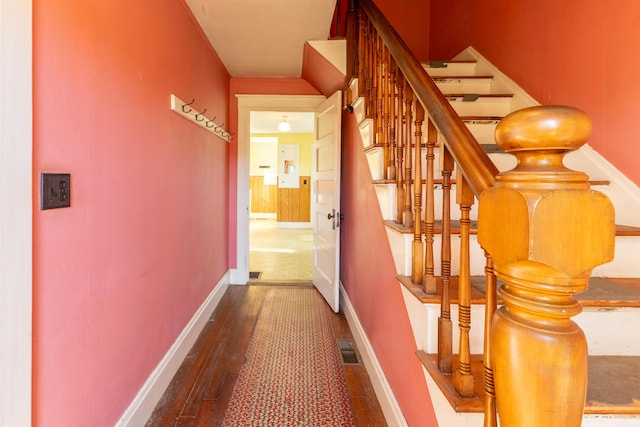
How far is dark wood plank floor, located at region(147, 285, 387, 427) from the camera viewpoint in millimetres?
1735

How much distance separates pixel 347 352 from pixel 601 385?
65.8 inches

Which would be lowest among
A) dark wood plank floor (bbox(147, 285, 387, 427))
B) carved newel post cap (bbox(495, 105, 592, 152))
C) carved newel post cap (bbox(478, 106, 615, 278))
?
dark wood plank floor (bbox(147, 285, 387, 427))

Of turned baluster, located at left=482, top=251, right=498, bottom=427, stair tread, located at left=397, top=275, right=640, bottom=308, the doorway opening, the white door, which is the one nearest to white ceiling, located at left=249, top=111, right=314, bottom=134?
the doorway opening

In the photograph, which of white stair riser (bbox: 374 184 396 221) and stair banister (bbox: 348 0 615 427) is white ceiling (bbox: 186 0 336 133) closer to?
white stair riser (bbox: 374 184 396 221)

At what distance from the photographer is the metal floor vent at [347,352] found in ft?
7.53

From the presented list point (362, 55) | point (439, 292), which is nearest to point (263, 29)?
point (362, 55)

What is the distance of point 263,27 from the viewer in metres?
2.59

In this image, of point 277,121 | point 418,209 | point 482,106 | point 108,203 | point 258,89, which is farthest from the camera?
point 277,121

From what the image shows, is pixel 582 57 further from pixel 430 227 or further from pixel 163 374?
pixel 163 374

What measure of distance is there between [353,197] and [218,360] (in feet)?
5.15

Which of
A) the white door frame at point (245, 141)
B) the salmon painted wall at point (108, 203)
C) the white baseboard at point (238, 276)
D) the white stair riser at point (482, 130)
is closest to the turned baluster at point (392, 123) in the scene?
the white stair riser at point (482, 130)

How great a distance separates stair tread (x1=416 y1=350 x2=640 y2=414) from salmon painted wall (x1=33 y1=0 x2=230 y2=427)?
119 centimetres

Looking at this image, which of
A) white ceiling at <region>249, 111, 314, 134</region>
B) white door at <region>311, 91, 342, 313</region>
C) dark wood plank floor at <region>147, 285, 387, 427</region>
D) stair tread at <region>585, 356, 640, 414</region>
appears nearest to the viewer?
stair tread at <region>585, 356, 640, 414</region>

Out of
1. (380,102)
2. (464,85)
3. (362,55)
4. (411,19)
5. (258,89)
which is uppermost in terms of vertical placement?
(411,19)
